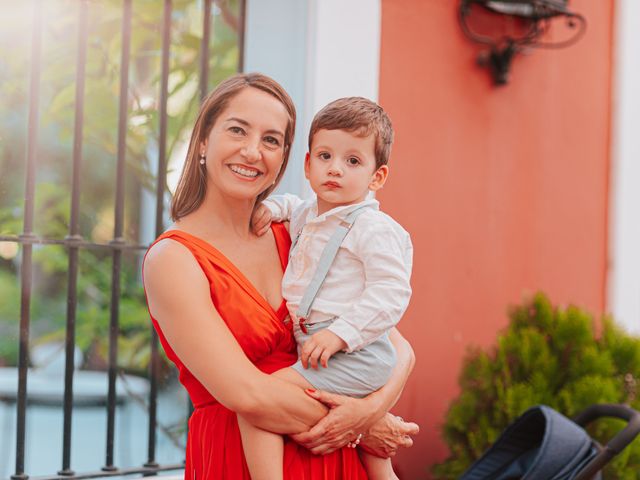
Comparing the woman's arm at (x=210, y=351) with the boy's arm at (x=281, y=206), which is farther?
the boy's arm at (x=281, y=206)

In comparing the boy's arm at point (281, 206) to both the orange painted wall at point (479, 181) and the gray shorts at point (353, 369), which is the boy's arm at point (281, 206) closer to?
the gray shorts at point (353, 369)

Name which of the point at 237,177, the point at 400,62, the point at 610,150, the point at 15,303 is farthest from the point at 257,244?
the point at 610,150

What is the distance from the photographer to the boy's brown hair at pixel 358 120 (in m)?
1.93

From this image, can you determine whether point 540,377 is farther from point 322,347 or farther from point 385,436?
point 322,347

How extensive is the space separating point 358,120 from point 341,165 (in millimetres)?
108

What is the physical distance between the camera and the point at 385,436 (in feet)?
6.68

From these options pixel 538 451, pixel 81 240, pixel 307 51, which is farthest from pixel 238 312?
pixel 307 51

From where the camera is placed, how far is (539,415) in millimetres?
2865

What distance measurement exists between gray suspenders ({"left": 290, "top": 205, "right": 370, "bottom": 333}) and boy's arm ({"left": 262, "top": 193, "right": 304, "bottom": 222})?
0.29m

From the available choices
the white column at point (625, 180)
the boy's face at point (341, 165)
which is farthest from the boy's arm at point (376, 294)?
the white column at point (625, 180)

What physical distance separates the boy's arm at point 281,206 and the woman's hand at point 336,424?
54 cm

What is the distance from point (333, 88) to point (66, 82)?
97 centimetres

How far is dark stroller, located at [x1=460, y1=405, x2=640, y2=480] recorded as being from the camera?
2.65 meters

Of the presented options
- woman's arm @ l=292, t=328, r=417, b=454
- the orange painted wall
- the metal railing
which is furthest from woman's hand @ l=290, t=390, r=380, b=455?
the orange painted wall
